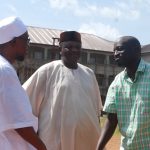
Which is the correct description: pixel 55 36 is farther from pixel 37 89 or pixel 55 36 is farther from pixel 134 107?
pixel 134 107

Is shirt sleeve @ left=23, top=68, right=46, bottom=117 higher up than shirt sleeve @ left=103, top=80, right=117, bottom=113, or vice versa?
shirt sleeve @ left=103, top=80, right=117, bottom=113

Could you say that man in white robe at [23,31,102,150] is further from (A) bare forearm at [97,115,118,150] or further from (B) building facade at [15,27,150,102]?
(B) building facade at [15,27,150,102]

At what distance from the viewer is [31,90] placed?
5.64 metres

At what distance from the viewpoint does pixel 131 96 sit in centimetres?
443

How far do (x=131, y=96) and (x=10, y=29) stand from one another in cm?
133

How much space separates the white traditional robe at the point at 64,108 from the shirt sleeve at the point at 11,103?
2.10 metres

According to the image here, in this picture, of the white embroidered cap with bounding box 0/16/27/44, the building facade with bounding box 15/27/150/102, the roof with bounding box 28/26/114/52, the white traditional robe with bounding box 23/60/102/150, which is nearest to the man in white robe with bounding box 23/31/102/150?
the white traditional robe with bounding box 23/60/102/150

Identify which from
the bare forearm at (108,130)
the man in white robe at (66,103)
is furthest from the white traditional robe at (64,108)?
the bare forearm at (108,130)

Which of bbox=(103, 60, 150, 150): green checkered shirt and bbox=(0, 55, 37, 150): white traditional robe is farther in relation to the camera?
bbox=(103, 60, 150, 150): green checkered shirt

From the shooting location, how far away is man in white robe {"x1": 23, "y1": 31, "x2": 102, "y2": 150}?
5508 millimetres

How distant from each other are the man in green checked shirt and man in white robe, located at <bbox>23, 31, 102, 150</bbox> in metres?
0.91

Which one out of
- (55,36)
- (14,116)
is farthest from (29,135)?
(55,36)

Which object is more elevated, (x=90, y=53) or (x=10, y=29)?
(x=10, y=29)

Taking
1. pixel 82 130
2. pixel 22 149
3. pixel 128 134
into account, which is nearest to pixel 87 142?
pixel 82 130
